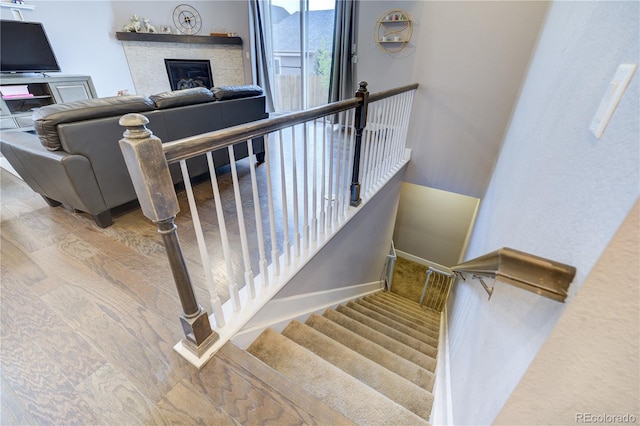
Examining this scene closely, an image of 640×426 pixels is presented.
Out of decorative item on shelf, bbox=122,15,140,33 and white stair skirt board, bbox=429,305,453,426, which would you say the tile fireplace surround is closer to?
decorative item on shelf, bbox=122,15,140,33

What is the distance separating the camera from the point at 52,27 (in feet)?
14.1

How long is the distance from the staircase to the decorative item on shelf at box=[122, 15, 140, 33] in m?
5.96

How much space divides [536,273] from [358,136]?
1559 millimetres

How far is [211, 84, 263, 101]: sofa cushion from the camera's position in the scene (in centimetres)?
266

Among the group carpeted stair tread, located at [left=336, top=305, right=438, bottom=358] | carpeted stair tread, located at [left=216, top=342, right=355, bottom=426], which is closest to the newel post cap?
carpeted stair tread, located at [left=216, top=342, right=355, bottom=426]

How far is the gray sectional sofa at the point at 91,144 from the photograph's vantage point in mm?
1810

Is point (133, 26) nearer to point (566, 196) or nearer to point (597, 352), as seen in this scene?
point (566, 196)

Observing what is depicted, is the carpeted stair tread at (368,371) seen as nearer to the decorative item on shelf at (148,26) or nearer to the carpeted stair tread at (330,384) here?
the carpeted stair tread at (330,384)

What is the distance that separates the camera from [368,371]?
145 cm

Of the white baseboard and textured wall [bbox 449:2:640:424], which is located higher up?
textured wall [bbox 449:2:640:424]

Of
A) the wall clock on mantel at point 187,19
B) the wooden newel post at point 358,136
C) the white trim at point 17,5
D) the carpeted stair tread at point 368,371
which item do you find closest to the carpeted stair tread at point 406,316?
the wooden newel post at point 358,136

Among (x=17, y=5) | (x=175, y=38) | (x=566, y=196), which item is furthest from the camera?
(x=175, y=38)

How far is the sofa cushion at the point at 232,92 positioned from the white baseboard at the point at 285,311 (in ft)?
6.66

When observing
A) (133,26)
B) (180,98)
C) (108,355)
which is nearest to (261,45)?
(133,26)
